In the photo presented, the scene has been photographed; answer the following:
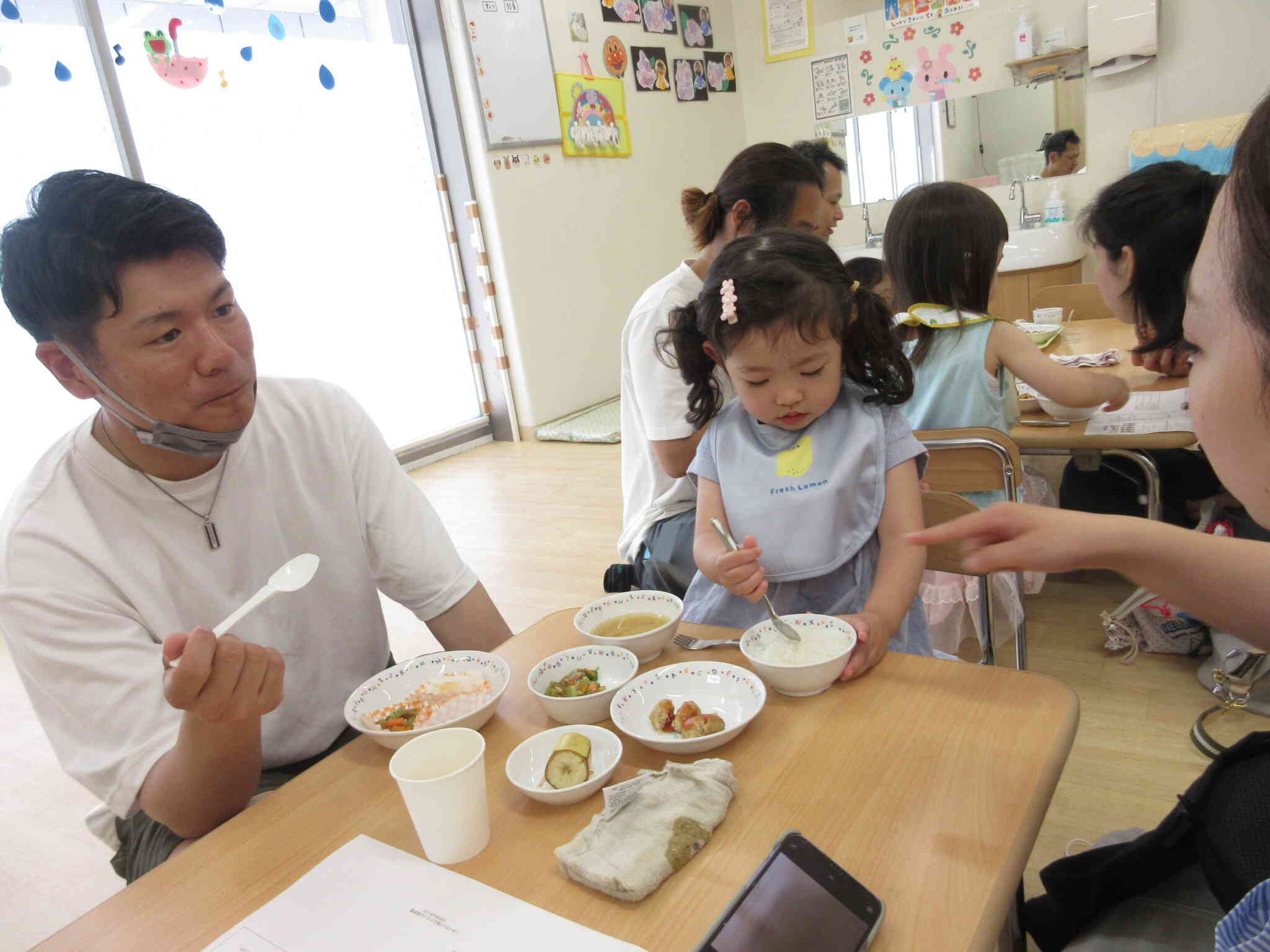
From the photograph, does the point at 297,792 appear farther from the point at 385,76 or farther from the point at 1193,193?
the point at 385,76

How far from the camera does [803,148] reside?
295 centimetres

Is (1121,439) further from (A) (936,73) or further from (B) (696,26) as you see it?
(B) (696,26)

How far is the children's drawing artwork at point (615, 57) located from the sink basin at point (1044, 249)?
2.60m

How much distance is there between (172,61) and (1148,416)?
396 cm

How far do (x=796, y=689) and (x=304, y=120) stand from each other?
418cm

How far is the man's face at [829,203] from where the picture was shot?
210 centimetres

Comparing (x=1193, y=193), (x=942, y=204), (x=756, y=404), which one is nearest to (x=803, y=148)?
(x=942, y=204)

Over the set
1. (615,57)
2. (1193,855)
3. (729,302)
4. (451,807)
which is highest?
(615,57)

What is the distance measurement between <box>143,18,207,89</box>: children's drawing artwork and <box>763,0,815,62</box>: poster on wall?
3655mm

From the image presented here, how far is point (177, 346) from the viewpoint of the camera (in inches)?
41.0

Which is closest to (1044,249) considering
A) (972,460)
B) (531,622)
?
(972,460)

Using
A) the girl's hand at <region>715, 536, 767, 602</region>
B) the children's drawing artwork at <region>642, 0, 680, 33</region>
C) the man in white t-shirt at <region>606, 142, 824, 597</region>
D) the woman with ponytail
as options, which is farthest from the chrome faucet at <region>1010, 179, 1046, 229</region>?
the girl's hand at <region>715, 536, 767, 602</region>

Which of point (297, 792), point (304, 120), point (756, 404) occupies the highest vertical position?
point (304, 120)

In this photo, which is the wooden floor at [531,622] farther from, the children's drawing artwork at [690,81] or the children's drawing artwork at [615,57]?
the children's drawing artwork at [690,81]
